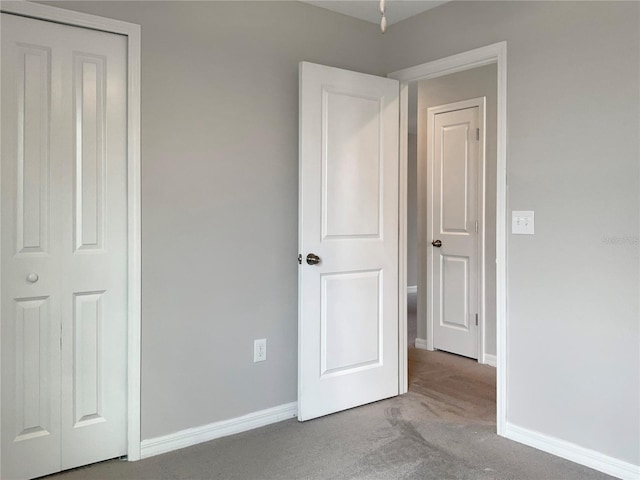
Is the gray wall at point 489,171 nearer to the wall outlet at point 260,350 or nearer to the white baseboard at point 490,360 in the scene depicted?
the white baseboard at point 490,360

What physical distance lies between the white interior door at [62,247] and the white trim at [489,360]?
2.79 meters

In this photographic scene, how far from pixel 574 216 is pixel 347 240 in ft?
3.97

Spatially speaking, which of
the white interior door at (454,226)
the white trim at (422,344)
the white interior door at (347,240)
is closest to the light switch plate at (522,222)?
the white interior door at (347,240)

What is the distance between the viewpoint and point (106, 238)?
228cm

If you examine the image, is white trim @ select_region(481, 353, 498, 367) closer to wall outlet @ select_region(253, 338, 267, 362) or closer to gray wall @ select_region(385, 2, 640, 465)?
gray wall @ select_region(385, 2, 640, 465)

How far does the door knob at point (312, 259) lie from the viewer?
272 centimetres

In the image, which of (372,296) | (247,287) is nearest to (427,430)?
(372,296)

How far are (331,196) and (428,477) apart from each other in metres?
1.53

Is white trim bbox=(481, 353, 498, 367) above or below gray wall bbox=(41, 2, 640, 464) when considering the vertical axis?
below

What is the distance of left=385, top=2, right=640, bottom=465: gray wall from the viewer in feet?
7.07

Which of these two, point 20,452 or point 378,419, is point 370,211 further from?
point 20,452

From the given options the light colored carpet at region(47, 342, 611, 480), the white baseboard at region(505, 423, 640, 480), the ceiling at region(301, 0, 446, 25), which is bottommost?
the light colored carpet at region(47, 342, 611, 480)

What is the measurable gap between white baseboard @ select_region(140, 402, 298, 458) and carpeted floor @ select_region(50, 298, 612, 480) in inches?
1.6

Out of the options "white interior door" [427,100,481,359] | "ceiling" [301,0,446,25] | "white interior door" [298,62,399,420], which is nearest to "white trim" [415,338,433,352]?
"white interior door" [427,100,481,359]
